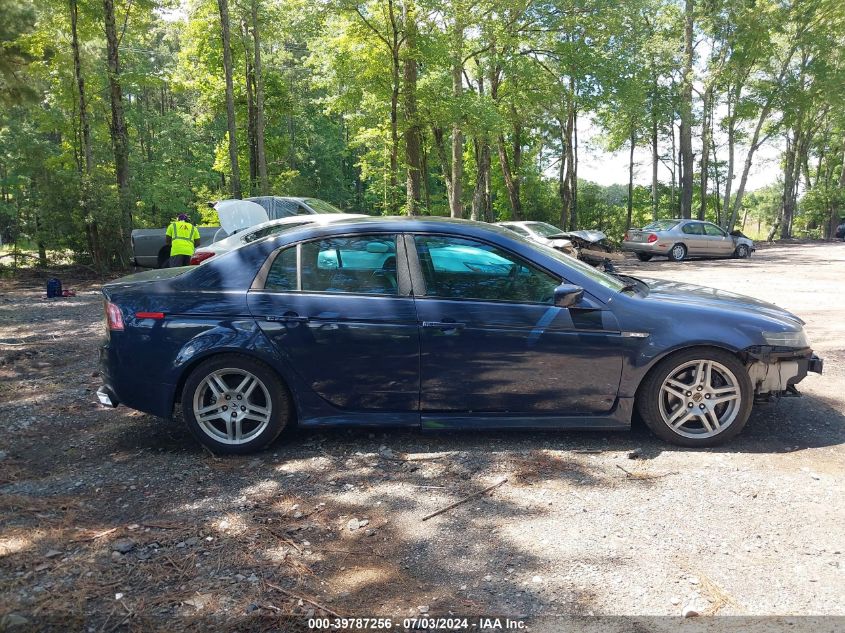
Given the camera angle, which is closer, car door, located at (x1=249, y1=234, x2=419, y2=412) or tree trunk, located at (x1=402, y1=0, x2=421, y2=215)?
car door, located at (x1=249, y1=234, x2=419, y2=412)

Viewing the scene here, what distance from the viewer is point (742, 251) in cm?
2392

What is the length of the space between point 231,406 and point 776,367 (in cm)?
391

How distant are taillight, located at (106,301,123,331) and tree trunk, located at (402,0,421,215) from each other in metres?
17.5

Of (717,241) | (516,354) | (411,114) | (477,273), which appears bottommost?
(516,354)

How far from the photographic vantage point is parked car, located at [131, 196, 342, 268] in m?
14.1

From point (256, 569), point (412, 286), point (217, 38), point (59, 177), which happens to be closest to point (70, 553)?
point (256, 569)

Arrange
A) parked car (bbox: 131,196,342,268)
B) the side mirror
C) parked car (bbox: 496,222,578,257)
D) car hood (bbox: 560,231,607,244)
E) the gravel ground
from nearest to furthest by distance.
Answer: the gravel ground → the side mirror → parked car (bbox: 131,196,342,268) → parked car (bbox: 496,222,578,257) → car hood (bbox: 560,231,607,244)

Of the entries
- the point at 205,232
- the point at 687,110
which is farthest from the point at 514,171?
the point at 205,232

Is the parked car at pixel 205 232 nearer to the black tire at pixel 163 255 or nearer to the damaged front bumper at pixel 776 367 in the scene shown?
the black tire at pixel 163 255

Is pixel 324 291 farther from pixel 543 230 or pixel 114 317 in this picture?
pixel 543 230

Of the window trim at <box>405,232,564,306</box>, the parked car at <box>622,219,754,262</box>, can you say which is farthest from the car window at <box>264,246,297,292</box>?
the parked car at <box>622,219,754,262</box>

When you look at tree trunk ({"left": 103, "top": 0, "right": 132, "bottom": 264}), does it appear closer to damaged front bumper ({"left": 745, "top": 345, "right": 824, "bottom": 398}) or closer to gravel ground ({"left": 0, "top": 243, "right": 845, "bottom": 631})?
gravel ground ({"left": 0, "top": 243, "right": 845, "bottom": 631})

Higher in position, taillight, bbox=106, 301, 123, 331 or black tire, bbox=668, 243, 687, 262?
black tire, bbox=668, 243, 687, 262

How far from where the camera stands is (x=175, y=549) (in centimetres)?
324
